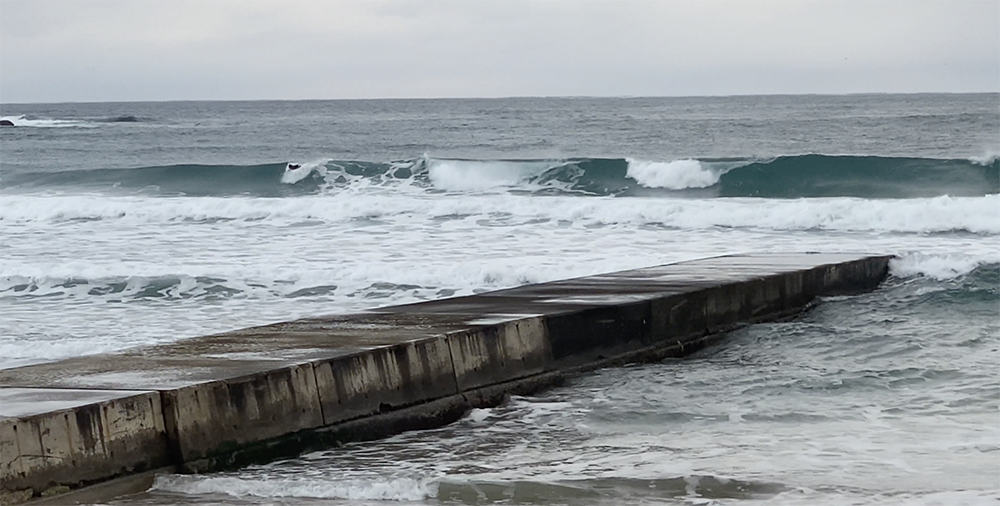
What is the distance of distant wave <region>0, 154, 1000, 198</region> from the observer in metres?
23.5

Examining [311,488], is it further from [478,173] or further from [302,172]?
[302,172]

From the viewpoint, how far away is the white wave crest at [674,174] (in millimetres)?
25103

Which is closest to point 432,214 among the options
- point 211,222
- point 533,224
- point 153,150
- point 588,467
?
point 533,224

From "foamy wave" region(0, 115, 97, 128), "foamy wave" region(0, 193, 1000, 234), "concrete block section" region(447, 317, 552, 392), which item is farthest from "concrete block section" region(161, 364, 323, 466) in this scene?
"foamy wave" region(0, 115, 97, 128)

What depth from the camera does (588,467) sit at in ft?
18.3

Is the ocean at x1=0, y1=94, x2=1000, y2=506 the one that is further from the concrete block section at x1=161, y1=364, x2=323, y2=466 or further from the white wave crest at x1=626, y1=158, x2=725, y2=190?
the concrete block section at x1=161, y1=364, x2=323, y2=466

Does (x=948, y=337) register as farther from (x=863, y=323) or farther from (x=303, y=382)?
(x=303, y=382)

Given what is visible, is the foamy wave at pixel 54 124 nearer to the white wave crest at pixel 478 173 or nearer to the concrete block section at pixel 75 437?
the white wave crest at pixel 478 173

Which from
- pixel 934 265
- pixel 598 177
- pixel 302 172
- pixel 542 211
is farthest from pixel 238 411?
pixel 302 172

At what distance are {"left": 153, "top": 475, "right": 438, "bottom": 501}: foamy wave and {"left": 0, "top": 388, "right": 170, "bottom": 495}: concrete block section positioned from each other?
0.64ft

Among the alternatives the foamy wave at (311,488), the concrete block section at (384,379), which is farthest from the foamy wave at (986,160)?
the foamy wave at (311,488)

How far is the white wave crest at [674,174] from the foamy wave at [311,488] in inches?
796

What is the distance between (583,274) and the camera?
42.0 ft

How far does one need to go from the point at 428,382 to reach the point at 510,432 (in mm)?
620
